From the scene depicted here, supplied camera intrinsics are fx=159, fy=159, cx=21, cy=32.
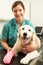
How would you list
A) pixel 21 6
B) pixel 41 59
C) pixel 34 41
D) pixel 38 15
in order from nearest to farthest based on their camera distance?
pixel 41 59
pixel 34 41
pixel 21 6
pixel 38 15

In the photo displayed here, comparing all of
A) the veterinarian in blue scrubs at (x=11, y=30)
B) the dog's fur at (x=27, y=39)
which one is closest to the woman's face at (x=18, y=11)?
the veterinarian in blue scrubs at (x=11, y=30)

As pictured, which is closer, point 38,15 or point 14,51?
point 14,51

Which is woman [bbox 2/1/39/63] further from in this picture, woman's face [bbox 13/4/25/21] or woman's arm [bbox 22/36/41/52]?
woman's arm [bbox 22/36/41/52]

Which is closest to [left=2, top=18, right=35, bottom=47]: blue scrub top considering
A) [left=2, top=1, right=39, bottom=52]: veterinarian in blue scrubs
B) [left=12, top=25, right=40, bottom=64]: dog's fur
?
[left=2, top=1, right=39, bottom=52]: veterinarian in blue scrubs

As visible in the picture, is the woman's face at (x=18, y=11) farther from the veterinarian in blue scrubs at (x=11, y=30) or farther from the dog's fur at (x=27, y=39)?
the dog's fur at (x=27, y=39)

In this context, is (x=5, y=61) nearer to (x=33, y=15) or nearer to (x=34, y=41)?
(x=34, y=41)

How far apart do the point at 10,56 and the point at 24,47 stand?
0.11 metres

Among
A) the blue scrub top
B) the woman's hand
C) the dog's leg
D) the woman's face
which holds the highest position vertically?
the woman's face

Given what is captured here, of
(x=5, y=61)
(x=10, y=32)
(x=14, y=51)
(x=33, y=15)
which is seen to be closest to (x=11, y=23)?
(x=10, y=32)

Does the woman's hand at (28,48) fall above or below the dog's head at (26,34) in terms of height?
below

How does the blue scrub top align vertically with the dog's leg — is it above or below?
above

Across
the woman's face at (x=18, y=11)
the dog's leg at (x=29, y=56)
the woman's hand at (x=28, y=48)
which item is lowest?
the dog's leg at (x=29, y=56)

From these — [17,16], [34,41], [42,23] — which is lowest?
[42,23]

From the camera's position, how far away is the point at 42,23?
255 centimetres
